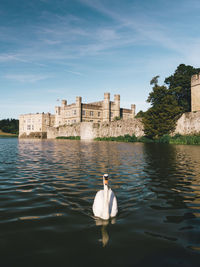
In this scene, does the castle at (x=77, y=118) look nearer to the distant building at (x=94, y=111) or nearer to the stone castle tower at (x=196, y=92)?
the distant building at (x=94, y=111)

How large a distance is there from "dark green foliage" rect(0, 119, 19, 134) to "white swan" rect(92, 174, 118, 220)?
124296 millimetres

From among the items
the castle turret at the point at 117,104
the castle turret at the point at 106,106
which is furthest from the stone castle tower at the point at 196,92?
the castle turret at the point at 117,104

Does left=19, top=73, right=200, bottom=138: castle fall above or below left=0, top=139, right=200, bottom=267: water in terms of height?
above

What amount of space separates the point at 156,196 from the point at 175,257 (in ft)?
10.1

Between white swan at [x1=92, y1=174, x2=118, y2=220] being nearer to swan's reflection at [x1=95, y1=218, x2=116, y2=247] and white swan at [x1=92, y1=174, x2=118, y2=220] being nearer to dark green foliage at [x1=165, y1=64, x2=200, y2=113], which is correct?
swan's reflection at [x1=95, y1=218, x2=116, y2=247]

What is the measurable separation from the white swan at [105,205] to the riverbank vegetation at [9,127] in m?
122

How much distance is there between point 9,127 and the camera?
125312 mm

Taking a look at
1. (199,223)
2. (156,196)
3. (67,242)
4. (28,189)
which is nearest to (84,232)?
(67,242)

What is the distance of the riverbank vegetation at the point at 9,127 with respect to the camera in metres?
123

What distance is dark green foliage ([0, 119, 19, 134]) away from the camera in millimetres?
124375

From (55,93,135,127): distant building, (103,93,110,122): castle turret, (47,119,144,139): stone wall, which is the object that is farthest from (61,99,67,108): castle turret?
(103,93,110,122): castle turret

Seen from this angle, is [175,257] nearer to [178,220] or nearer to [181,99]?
[178,220]

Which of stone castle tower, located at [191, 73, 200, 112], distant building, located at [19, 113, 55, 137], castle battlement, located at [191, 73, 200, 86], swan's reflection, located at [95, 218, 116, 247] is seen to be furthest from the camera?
distant building, located at [19, 113, 55, 137]

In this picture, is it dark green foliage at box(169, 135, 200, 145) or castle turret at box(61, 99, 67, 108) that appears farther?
castle turret at box(61, 99, 67, 108)
